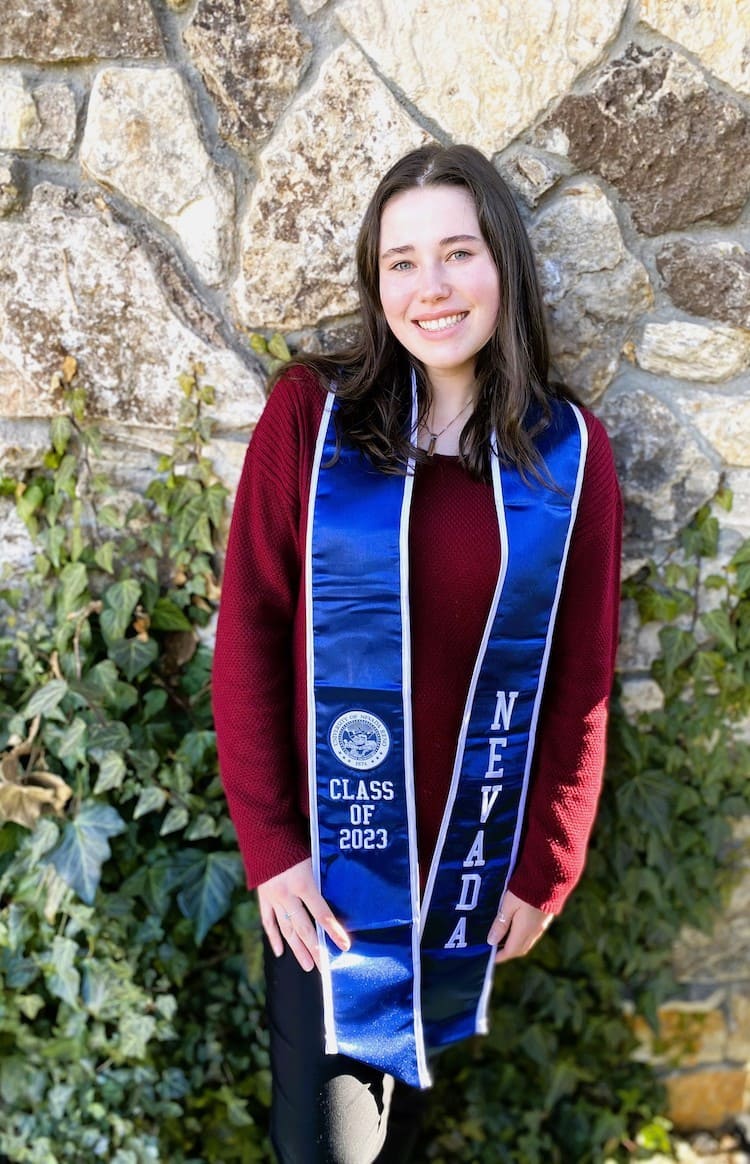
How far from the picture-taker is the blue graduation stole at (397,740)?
145 centimetres

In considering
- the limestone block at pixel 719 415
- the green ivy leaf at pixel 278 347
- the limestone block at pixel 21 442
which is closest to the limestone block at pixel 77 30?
the green ivy leaf at pixel 278 347

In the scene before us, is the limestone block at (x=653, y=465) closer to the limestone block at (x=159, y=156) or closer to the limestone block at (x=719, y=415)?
the limestone block at (x=719, y=415)

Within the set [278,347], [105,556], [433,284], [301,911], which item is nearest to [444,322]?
[433,284]

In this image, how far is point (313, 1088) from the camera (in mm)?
1556

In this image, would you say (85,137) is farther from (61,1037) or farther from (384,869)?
(61,1037)

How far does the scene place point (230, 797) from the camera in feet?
5.09

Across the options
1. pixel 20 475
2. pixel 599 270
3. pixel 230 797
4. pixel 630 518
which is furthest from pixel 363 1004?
pixel 599 270

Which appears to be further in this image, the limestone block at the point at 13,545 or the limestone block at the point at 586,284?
the limestone block at the point at 13,545

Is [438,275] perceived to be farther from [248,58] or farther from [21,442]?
[21,442]

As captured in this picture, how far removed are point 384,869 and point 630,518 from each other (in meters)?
0.77

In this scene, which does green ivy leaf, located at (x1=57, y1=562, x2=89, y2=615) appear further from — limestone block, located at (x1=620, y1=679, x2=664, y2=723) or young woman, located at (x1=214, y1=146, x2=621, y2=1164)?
limestone block, located at (x1=620, y1=679, x2=664, y2=723)

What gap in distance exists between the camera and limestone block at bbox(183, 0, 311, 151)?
156cm

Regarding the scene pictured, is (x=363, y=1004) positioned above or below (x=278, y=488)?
below

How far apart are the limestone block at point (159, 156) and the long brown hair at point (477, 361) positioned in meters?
0.28
